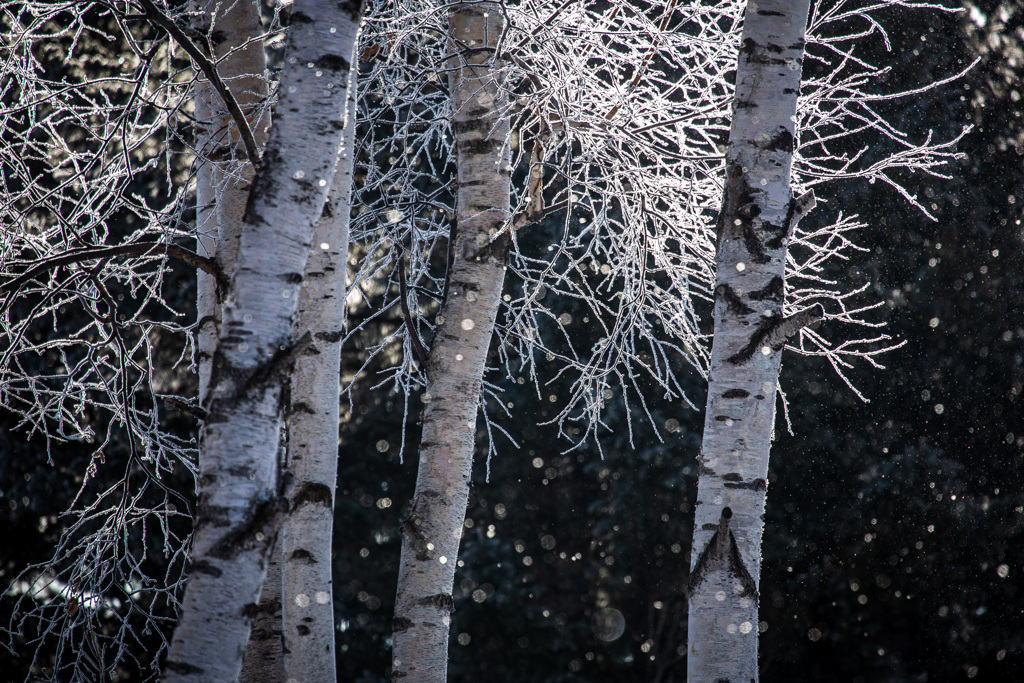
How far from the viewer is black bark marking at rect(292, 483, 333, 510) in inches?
93.8

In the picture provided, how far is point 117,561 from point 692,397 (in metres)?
5.38

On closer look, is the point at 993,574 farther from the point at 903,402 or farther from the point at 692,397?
the point at 692,397

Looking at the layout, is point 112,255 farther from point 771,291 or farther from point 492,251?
point 771,291

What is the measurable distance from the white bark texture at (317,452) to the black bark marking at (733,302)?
126cm

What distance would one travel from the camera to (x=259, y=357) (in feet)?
5.07

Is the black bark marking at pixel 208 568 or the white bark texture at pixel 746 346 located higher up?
the white bark texture at pixel 746 346

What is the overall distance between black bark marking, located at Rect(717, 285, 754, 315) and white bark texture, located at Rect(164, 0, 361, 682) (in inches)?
44.1

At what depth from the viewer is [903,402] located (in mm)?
6973

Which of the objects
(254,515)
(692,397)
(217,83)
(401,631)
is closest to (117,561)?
(401,631)

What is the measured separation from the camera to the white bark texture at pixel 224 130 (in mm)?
2467

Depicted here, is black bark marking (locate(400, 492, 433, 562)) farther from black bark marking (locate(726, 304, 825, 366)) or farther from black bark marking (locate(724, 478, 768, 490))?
black bark marking (locate(726, 304, 825, 366))

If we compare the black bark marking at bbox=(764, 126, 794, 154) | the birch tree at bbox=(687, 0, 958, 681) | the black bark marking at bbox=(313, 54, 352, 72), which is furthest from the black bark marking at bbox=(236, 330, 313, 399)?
the black bark marking at bbox=(764, 126, 794, 154)

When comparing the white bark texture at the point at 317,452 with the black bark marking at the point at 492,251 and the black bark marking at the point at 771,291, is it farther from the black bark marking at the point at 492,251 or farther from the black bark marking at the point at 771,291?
the black bark marking at the point at 771,291

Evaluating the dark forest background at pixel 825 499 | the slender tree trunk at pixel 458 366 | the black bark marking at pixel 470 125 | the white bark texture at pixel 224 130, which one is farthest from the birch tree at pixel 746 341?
the dark forest background at pixel 825 499
